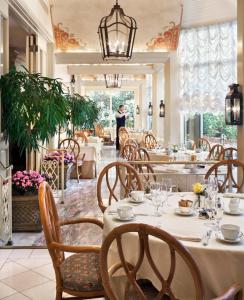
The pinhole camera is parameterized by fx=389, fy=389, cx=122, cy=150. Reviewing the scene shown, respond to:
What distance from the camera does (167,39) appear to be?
8.20 m

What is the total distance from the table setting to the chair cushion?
0.16m

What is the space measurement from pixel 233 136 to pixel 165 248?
646 cm

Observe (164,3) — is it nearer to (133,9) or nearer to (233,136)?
(133,9)

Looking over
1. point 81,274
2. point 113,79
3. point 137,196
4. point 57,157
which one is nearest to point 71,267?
point 81,274

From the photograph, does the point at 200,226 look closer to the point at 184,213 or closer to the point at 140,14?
the point at 184,213

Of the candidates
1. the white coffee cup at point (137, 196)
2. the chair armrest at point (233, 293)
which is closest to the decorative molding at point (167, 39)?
the white coffee cup at point (137, 196)

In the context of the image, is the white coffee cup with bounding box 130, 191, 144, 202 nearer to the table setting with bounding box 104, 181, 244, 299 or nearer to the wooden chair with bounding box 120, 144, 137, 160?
the table setting with bounding box 104, 181, 244, 299

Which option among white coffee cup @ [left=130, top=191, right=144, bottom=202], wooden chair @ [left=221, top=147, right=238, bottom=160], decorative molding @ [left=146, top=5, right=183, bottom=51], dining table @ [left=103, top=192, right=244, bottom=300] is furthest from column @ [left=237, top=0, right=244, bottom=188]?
decorative molding @ [left=146, top=5, right=183, bottom=51]

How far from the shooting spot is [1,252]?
400cm

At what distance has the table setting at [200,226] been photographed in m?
1.95

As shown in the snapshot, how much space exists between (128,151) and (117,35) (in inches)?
133

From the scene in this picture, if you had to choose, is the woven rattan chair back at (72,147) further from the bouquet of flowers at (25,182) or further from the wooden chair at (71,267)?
the wooden chair at (71,267)

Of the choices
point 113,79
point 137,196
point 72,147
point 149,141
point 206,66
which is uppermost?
point 113,79

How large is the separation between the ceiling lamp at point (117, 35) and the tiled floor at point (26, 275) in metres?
2.52
